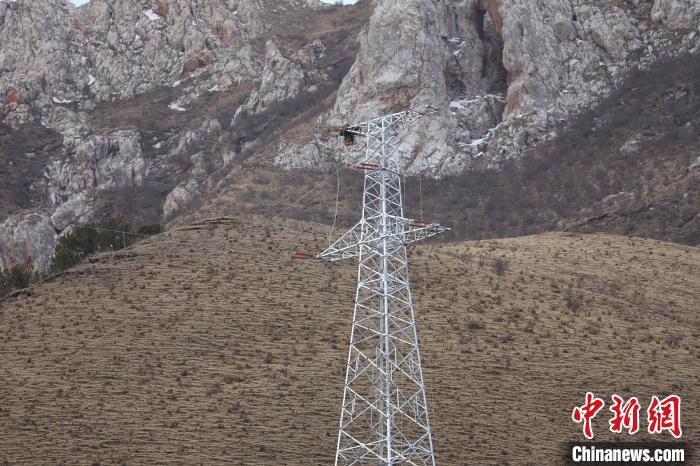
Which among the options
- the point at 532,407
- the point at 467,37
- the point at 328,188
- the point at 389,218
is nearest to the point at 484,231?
the point at 328,188

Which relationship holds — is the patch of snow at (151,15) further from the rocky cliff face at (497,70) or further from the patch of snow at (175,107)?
the rocky cliff face at (497,70)

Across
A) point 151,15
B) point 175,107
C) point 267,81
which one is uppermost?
point 151,15

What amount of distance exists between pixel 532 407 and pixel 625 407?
3.93 m

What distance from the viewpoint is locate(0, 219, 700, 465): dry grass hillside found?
4156 cm

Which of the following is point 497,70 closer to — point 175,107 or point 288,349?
point 175,107

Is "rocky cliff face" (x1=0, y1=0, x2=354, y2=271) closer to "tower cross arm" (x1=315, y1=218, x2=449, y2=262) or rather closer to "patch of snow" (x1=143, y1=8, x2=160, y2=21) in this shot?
"patch of snow" (x1=143, y1=8, x2=160, y2=21)

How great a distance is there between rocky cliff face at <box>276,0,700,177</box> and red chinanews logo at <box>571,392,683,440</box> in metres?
57.9

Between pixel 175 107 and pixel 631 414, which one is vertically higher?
pixel 175 107

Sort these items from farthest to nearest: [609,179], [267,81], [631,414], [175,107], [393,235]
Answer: [175,107]
[267,81]
[609,179]
[631,414]
[393,235]

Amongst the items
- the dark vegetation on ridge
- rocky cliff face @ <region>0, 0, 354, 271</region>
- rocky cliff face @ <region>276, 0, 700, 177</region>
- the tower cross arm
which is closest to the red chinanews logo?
the tower cross arm

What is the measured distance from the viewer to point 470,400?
45875 mm

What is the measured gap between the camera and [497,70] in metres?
114

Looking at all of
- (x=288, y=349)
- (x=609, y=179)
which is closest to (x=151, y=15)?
(x=609, y=179)

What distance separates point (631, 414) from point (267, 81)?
8955 centimetres
